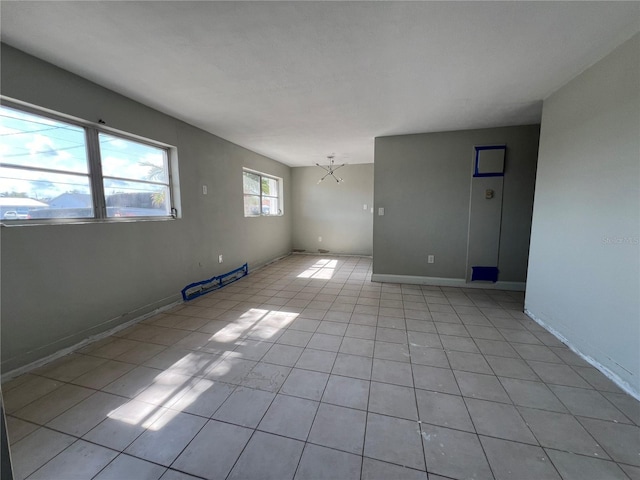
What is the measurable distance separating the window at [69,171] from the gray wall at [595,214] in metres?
4.37

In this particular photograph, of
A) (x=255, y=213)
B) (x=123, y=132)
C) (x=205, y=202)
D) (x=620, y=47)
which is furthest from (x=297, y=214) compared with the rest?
(x=620, y=47)

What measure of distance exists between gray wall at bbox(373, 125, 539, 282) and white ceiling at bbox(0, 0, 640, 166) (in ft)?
2.76

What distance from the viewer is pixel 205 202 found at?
386 cm

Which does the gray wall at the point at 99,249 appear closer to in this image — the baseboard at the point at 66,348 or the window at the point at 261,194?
the baseboard at the point at 66,348

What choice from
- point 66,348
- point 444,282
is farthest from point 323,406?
point 444,282

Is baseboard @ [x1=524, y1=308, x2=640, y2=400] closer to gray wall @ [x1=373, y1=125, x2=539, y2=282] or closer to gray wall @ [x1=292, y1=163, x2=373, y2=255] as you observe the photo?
gray wall @ [x1=373, y1=125, x2=539, y2=282]

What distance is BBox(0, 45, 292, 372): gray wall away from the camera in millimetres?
1932

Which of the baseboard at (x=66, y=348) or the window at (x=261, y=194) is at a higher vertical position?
the window at (x=261, y=194)

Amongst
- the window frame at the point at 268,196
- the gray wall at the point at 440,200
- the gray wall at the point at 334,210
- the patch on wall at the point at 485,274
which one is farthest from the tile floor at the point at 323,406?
the gray wall at the point at 334,210

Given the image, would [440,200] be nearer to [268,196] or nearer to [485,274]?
[485,274]

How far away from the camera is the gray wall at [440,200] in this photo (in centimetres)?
373

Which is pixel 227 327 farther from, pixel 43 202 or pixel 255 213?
pixel 255 213

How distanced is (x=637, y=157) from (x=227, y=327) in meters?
3.62

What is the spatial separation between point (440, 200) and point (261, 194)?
3.65 meters
